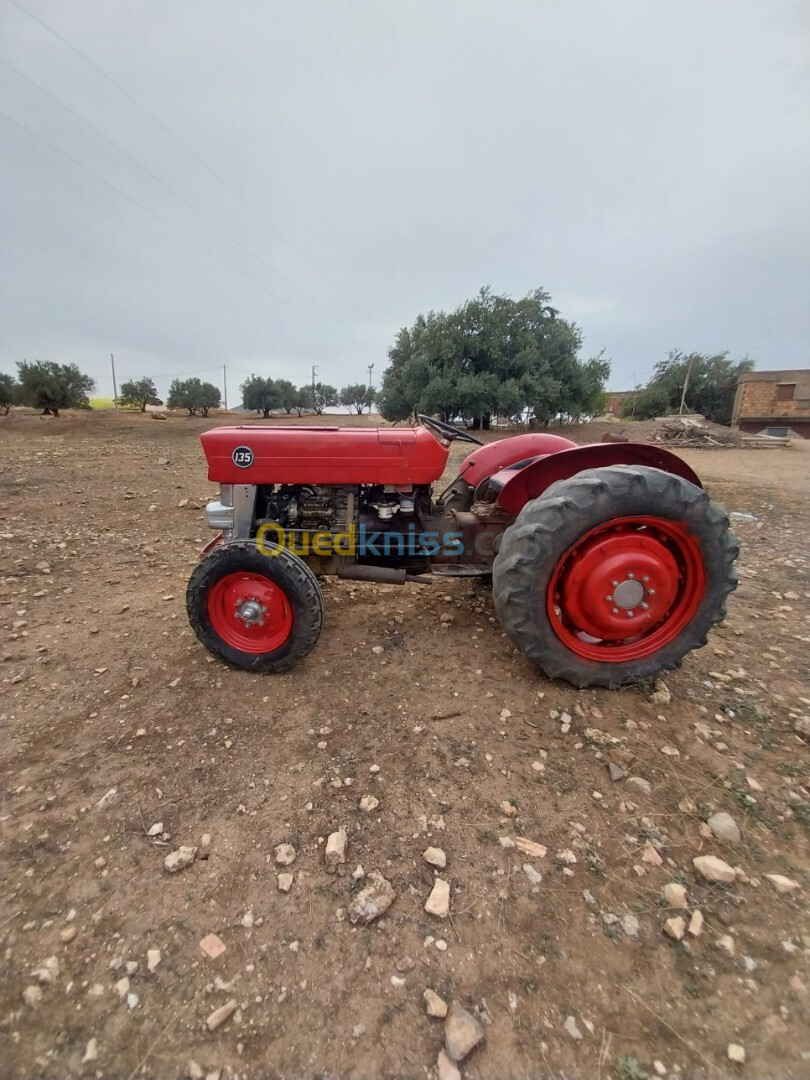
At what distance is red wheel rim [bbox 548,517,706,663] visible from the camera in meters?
2.22

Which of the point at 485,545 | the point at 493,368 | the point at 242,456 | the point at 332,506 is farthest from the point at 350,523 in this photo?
the point at 493,368

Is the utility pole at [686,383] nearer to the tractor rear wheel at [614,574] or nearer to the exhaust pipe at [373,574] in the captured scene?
the tractor rear wheel at [614,574]

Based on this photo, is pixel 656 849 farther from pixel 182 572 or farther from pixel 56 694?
pixel 182 572

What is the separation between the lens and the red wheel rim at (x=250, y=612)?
2443 millimetres

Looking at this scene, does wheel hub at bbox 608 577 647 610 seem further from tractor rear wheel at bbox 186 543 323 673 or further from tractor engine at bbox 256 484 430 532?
tractor rear wheel at bbox 186 543 323 673

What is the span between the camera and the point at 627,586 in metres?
2.22

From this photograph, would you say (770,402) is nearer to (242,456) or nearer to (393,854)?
(242,456)

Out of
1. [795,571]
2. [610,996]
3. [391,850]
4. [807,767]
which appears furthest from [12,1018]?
[795,571]

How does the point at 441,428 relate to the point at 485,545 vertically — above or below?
above

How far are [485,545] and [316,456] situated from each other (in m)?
1.18

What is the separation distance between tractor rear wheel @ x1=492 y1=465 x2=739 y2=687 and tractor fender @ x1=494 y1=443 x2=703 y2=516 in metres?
0.35

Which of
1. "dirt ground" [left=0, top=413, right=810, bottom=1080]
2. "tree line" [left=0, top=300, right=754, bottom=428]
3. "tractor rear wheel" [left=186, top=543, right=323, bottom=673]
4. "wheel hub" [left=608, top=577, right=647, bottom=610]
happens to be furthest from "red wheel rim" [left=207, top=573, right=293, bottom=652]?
"tree line" [left=0, top=300, right=754, bottom=428]

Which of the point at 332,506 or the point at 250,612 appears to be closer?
the point at 250,612

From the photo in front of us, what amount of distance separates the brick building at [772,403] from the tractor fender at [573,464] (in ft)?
118
